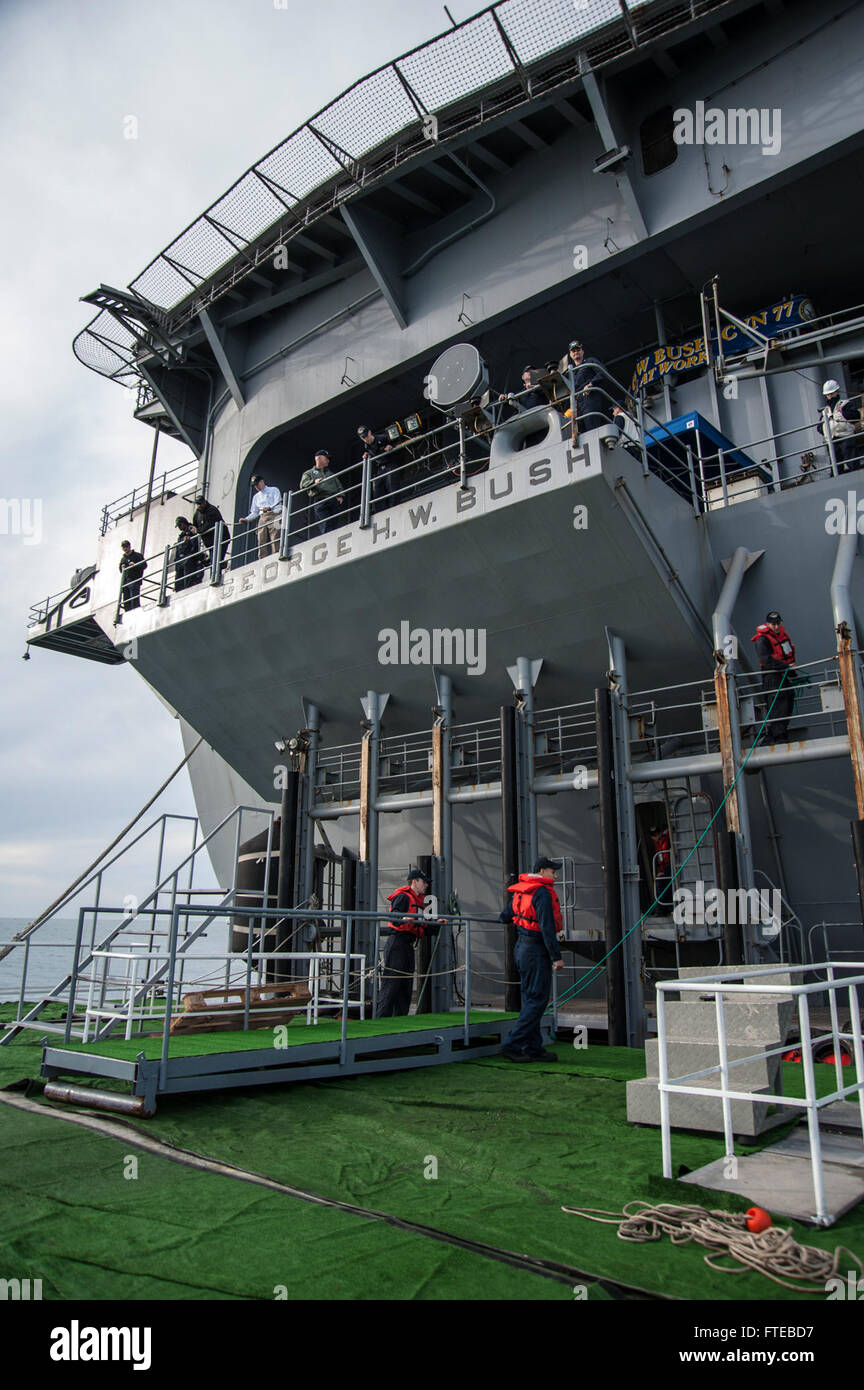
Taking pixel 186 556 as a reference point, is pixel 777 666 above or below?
below

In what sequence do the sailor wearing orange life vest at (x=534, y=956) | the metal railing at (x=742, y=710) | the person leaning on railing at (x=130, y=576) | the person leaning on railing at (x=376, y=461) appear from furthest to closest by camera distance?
the person leaning on railing at (x=130, y=576) → the person leaning on railing at (x=376, y=461) → the metal railing at (x=742, y=710) → the sailor wearing orange life vest at (x=534, y=956)

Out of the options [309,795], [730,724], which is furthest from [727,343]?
[309,795]

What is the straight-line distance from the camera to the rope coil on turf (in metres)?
3.09

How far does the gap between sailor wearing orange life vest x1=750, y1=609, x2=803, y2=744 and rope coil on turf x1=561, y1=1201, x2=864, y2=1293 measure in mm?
7202

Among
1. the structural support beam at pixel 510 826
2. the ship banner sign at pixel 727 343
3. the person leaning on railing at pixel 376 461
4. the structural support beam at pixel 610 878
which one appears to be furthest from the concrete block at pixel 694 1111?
the ship banner sign at pixel 727 343

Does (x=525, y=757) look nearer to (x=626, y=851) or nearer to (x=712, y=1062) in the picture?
(x=626, y=851)

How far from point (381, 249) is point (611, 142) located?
4.49 m

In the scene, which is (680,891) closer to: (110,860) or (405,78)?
(110,860)

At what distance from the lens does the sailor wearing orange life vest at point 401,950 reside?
1012cm

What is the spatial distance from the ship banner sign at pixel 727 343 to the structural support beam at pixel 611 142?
2.22 m

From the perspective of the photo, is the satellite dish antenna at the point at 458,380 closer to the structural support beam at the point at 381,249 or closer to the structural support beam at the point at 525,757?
the structural support beam at the point at 381,249

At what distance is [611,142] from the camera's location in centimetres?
1270

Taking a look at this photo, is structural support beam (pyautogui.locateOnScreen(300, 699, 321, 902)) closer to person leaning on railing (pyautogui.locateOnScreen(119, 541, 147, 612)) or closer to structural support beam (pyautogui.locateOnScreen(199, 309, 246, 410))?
person leaning on railing (pyautogui.locateOnScreen(119, 541, 147, 612))
